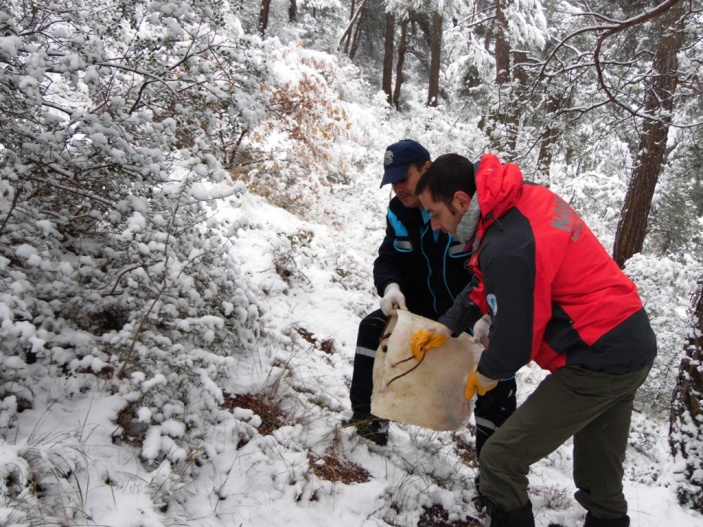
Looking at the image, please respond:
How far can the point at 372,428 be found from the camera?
3287 millimetres

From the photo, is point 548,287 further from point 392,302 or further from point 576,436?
point 392,302

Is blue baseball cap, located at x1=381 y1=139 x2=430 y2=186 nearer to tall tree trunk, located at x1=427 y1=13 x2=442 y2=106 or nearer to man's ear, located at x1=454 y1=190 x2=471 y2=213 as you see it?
man's ear, located at x1=454 y1=190 x2=471 y2=213

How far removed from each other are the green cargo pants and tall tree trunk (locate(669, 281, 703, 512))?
1.42 m

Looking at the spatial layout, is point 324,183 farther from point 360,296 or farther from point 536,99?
point 536,99

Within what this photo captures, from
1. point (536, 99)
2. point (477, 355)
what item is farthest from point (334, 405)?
point (536, 99)

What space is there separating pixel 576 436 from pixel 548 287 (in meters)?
A: 0.91

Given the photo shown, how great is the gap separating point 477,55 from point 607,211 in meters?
5.23

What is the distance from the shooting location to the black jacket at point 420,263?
3191mm

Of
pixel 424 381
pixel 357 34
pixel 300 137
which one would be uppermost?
pixel 357 34

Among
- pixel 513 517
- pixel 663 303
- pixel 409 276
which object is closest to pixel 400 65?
pixel 663 303

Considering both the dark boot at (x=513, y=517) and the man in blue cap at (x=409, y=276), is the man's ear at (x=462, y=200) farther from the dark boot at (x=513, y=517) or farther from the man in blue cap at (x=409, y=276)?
the dark boot at (x=513, y=517)

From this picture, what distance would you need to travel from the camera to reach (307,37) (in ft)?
74.3

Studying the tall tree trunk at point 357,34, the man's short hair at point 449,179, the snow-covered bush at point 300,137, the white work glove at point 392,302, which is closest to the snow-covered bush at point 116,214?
the white work glove at point 392,302

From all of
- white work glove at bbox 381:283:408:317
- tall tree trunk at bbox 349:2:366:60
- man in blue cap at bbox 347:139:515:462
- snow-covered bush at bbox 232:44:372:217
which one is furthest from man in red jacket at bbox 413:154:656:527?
tall tree trunk at bbox 349:2:366:60
